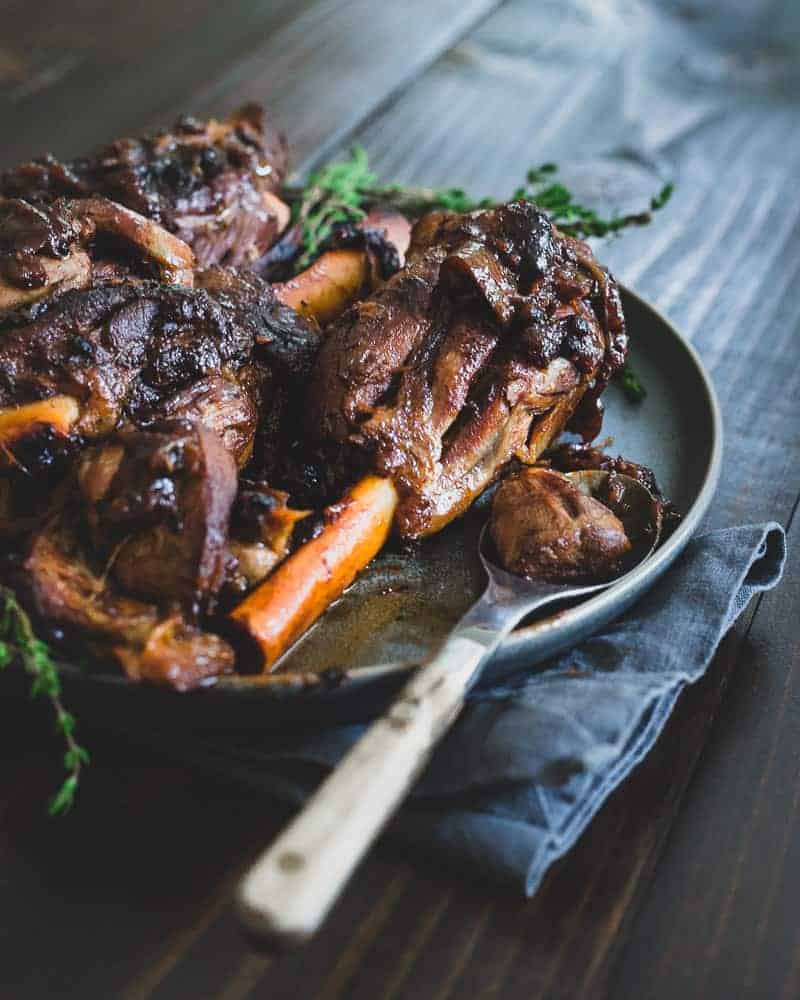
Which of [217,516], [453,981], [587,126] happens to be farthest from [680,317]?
[453,981]

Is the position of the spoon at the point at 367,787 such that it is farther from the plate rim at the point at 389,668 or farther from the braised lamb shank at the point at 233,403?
the braised lamb shank at the point at 233,403

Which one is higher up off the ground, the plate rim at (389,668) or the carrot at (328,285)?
the carrot at (328,285)

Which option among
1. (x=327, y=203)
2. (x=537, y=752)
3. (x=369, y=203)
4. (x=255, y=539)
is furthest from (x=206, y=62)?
(x=537, y=752)

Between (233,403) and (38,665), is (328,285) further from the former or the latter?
(38,665)

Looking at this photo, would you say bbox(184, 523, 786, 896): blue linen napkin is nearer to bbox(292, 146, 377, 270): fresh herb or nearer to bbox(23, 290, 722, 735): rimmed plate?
bbox(23, 290, 722, 735): rimmed plate

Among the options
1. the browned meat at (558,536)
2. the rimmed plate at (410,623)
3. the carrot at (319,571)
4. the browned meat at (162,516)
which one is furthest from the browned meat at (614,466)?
the browned meat at (162,516)

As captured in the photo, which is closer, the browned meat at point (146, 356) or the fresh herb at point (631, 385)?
the browned meat at point (146, 356)

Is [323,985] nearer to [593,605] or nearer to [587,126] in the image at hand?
[593,605]
